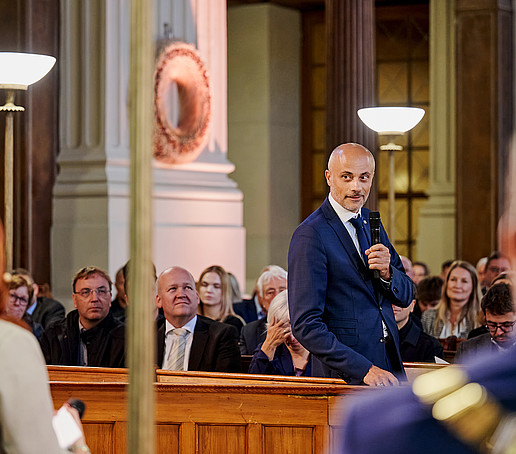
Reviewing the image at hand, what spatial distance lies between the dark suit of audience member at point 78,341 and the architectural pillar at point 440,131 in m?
10.9

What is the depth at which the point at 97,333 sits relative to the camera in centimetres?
665

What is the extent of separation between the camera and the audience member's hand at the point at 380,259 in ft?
14.9

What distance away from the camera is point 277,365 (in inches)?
225

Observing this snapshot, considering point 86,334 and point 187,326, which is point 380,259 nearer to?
point 187,326

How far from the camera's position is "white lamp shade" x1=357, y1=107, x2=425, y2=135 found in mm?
9094

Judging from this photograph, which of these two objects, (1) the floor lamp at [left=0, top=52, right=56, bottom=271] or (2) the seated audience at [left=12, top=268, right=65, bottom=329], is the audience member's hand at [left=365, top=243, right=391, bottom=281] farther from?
(2) the seated audience at [left=12, top=268, right=65, bottom=329]

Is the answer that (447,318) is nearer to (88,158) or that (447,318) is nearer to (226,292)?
(226,292)

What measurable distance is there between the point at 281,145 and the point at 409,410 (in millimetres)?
17993

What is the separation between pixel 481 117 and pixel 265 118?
15.7ft

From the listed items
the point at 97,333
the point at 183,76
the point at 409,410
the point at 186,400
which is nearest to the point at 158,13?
the point at 183,76

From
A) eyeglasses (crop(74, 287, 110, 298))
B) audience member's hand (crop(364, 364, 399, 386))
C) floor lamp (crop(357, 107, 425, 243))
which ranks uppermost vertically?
floor lamp (crop(357, 107, 425, 243))

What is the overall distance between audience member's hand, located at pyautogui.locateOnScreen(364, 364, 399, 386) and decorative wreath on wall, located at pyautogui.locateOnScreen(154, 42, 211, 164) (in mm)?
7832

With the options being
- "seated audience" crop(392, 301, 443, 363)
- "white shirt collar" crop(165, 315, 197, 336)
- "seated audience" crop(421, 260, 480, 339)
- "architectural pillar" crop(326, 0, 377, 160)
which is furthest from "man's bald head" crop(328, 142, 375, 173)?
"architectural pillar" crop(326, 0, 377, 160)

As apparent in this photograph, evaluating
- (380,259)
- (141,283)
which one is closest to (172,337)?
(380,259)
